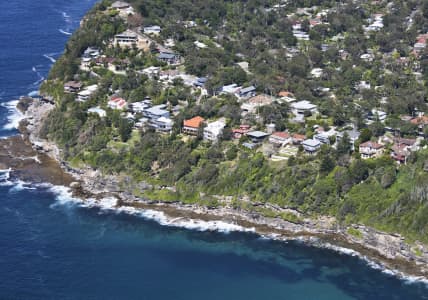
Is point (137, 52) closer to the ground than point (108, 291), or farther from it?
farther from it

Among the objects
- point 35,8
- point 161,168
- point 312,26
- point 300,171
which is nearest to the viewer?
point 300,171

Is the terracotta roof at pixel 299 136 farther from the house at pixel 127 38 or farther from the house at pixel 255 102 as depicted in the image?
the house at pixel 127 38

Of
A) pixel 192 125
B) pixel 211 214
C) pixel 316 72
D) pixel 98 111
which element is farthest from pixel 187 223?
pixel 316 72

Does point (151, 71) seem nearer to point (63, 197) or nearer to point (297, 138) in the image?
point (297, 138)

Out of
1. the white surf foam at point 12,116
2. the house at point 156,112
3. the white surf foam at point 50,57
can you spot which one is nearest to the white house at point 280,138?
the house at point 156,112

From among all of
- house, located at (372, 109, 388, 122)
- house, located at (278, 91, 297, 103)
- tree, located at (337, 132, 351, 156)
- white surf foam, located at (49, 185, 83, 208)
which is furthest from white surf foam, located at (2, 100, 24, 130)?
house, located at (372, 109, 388, 122)

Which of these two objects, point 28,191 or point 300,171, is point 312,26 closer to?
point 300,171

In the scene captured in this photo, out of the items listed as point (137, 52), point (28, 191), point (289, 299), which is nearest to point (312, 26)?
point (137, 52)
